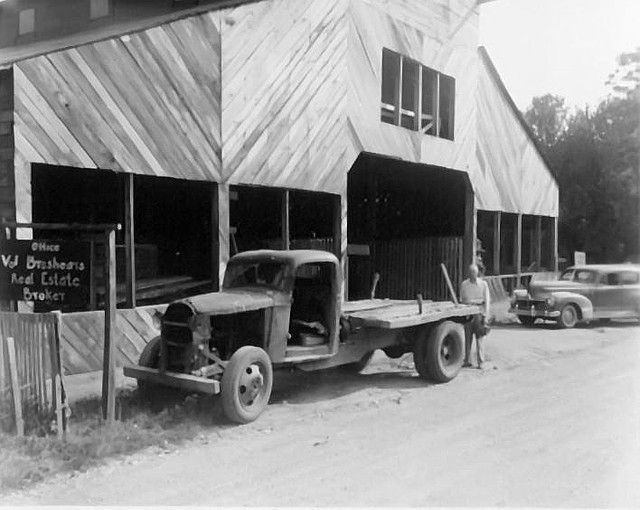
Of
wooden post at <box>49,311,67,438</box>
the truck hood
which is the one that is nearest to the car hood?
the truck hood

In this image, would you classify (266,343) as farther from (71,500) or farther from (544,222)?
(544,222)

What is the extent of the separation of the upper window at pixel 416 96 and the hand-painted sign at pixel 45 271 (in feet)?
34.2

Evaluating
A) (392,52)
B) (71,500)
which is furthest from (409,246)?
(71,500)

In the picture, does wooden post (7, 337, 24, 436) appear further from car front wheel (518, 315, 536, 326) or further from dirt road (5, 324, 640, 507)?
car front wheel (518, 315, 536, 326)

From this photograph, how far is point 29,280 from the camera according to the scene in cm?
598

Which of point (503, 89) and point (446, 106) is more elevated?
point (503, 89)

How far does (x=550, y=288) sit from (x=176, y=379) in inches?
466

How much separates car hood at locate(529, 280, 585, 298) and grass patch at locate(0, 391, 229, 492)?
11.0 meters

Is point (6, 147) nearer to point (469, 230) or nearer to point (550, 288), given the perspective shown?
point (550, 288)

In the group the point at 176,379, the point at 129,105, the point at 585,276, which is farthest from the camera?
the point at 585,276

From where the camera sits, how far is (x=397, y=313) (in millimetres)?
8609

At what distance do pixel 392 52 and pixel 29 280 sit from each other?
36.9 feet

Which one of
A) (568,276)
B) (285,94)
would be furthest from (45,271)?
(568,276)

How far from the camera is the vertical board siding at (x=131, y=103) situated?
823 cm
